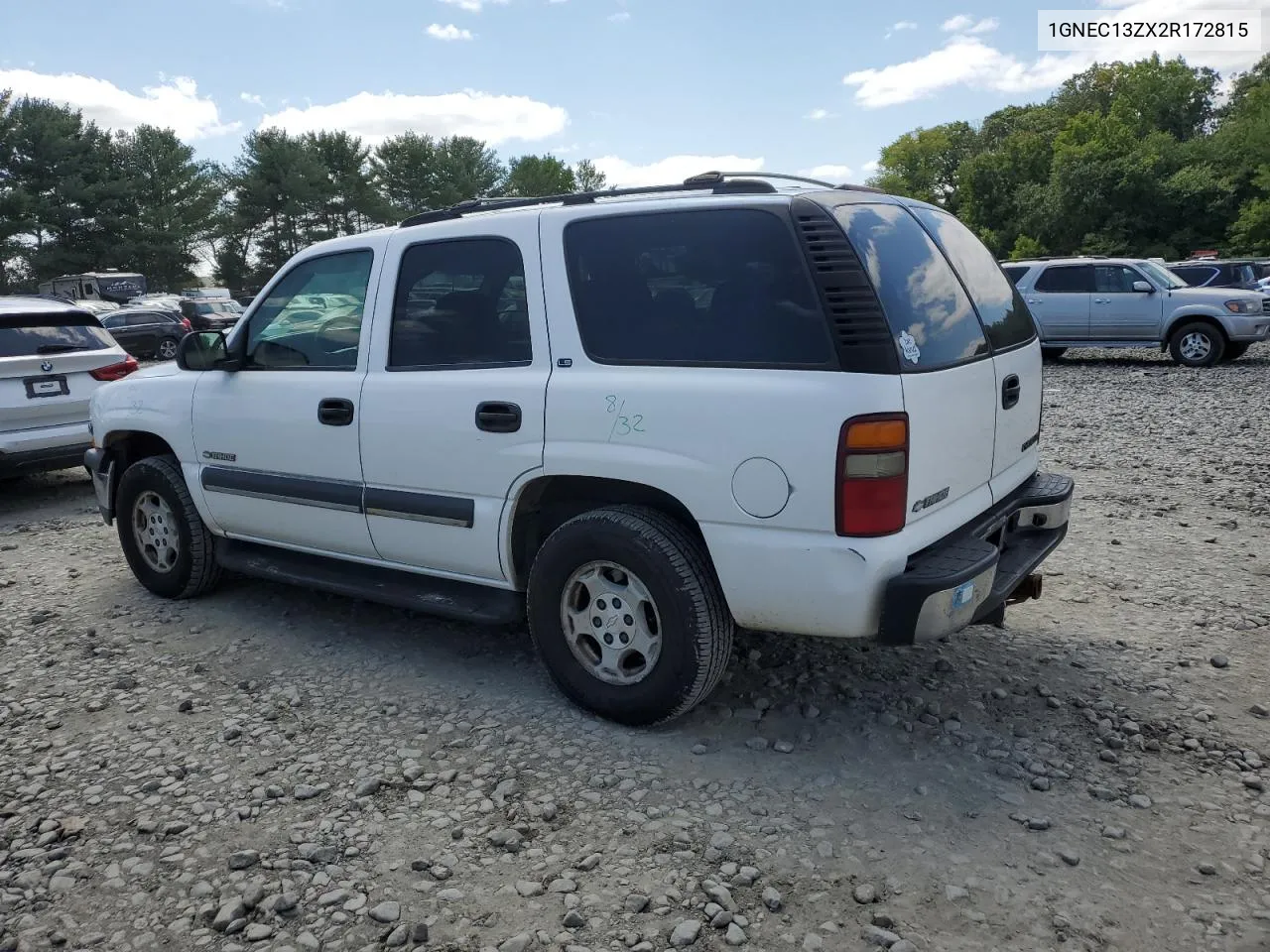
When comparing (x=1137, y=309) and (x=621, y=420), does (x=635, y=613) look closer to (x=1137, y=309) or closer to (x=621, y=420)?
(x=621, y=420)

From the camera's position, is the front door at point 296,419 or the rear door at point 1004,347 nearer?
the rear door at point 1004,347

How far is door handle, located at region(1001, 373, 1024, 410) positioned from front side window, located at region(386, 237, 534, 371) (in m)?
1.82

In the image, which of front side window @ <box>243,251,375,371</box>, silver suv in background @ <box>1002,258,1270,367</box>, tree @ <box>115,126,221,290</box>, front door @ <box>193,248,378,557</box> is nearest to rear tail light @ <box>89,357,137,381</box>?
front door @ <box>193,248,378,557</box>

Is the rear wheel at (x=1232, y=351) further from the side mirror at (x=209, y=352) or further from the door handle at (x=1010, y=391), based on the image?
the side mirror at (x=209, y=352)

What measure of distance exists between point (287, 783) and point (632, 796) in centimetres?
121

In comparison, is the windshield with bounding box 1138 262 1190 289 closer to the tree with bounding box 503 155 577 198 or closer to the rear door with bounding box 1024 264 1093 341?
the rear door with bounding box 1024 264 1093 341

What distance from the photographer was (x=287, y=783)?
11.2 ft

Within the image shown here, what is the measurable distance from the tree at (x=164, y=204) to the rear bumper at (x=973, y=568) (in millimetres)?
57830

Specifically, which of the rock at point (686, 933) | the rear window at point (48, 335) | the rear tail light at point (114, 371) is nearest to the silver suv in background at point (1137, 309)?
the rear tail light at point (114, 371)

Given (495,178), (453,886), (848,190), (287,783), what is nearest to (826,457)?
(848,190)

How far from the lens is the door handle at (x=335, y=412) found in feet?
14.0

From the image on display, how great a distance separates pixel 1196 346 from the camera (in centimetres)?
1502

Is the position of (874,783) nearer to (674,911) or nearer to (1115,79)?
(674,911)

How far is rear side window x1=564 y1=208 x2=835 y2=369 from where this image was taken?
10.6 feet
